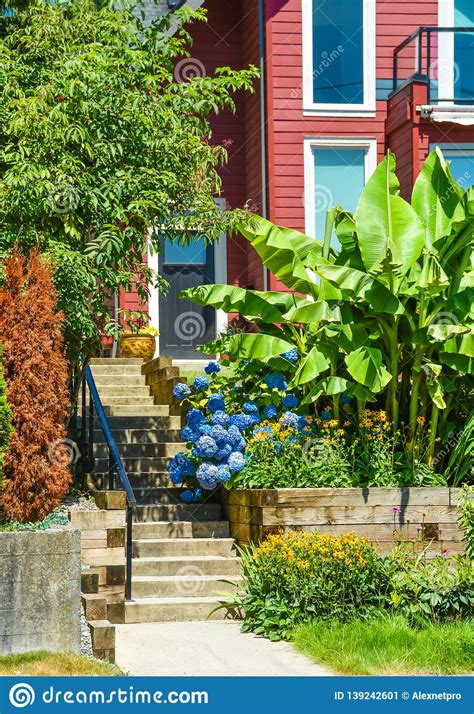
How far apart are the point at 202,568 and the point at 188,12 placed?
5.91 m

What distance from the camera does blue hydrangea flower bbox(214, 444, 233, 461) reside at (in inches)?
420

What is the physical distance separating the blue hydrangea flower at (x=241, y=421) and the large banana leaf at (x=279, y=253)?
4.81 ft

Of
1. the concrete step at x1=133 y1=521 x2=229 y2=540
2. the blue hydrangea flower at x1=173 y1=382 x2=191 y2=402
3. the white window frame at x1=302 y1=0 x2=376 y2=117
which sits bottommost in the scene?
the concrete step at x1=133 y1=521 x2=229 y2=540

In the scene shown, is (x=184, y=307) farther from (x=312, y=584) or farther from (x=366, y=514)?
(x=312, y=584)

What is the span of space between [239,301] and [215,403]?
44.5 inches

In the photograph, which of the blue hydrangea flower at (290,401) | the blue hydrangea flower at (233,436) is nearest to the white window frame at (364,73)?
the blue hydrangea flower at (290,401)

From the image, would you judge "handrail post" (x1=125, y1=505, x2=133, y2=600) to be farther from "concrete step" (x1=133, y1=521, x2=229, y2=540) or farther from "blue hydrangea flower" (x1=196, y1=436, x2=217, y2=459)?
"blue hydrangea flower" (x1=196, y1=436, x2=217, y2=459)

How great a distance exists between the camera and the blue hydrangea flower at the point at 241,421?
432 inches

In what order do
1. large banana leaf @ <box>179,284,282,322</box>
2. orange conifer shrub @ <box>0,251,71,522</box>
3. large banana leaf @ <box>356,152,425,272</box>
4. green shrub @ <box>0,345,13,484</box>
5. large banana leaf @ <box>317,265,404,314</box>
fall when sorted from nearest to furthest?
green shrub @ <box>0,345,13,484</box> < orange conifer shrub @ <box>0,251,71,522</box> < large banana leaf @ <box>317,265,404,314</box> < large banana leaf @ <box>356,152,425,272</box> < large banana leaf @ <box>179,284,282,322</box>

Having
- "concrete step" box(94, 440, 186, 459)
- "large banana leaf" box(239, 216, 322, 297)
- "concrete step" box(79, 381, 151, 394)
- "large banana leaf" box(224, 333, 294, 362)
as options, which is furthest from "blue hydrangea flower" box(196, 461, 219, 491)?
"concrete step" box(79, 381, 151, 394)

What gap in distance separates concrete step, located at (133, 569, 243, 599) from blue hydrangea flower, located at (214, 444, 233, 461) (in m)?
1.23

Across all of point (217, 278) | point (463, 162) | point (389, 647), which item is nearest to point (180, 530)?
point (389, 647)

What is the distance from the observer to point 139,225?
36.9 ft

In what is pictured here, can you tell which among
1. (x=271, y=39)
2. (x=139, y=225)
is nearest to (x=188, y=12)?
(x=139, y=225)
